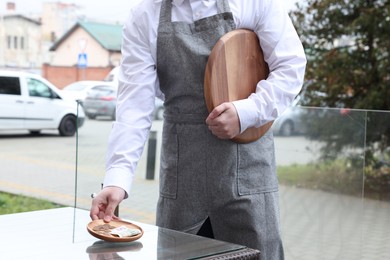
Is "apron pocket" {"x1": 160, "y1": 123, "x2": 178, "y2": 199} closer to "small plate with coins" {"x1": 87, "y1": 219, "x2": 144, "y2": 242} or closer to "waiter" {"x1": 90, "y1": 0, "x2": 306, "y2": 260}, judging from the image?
"waiter" {"x1": 90, "y1": 0, "x2": 306, "y2": 260}

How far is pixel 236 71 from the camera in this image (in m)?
1.41

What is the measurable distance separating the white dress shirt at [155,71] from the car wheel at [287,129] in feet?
6.54

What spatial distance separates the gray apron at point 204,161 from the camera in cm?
141

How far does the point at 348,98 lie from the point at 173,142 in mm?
4284

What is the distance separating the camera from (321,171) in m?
3.49

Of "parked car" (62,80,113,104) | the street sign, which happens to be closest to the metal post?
"parked car" (62,80,113,104)

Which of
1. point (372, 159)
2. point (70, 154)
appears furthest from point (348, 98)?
point (70, 154)

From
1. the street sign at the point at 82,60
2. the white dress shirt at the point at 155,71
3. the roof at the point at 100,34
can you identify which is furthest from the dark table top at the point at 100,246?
the roof at the point at 100,34

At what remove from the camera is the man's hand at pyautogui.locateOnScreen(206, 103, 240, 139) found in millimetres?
1320

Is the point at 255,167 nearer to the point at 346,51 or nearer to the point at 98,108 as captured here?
the point at 98,108

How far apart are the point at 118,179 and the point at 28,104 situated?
8.21 metres

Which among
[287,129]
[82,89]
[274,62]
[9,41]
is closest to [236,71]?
[274,62]

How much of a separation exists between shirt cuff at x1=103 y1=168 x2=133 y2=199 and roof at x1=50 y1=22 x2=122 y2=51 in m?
13.1

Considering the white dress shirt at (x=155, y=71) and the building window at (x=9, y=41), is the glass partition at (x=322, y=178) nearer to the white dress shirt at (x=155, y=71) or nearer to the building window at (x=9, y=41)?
the white dress shirt at (x=155, y=71)
